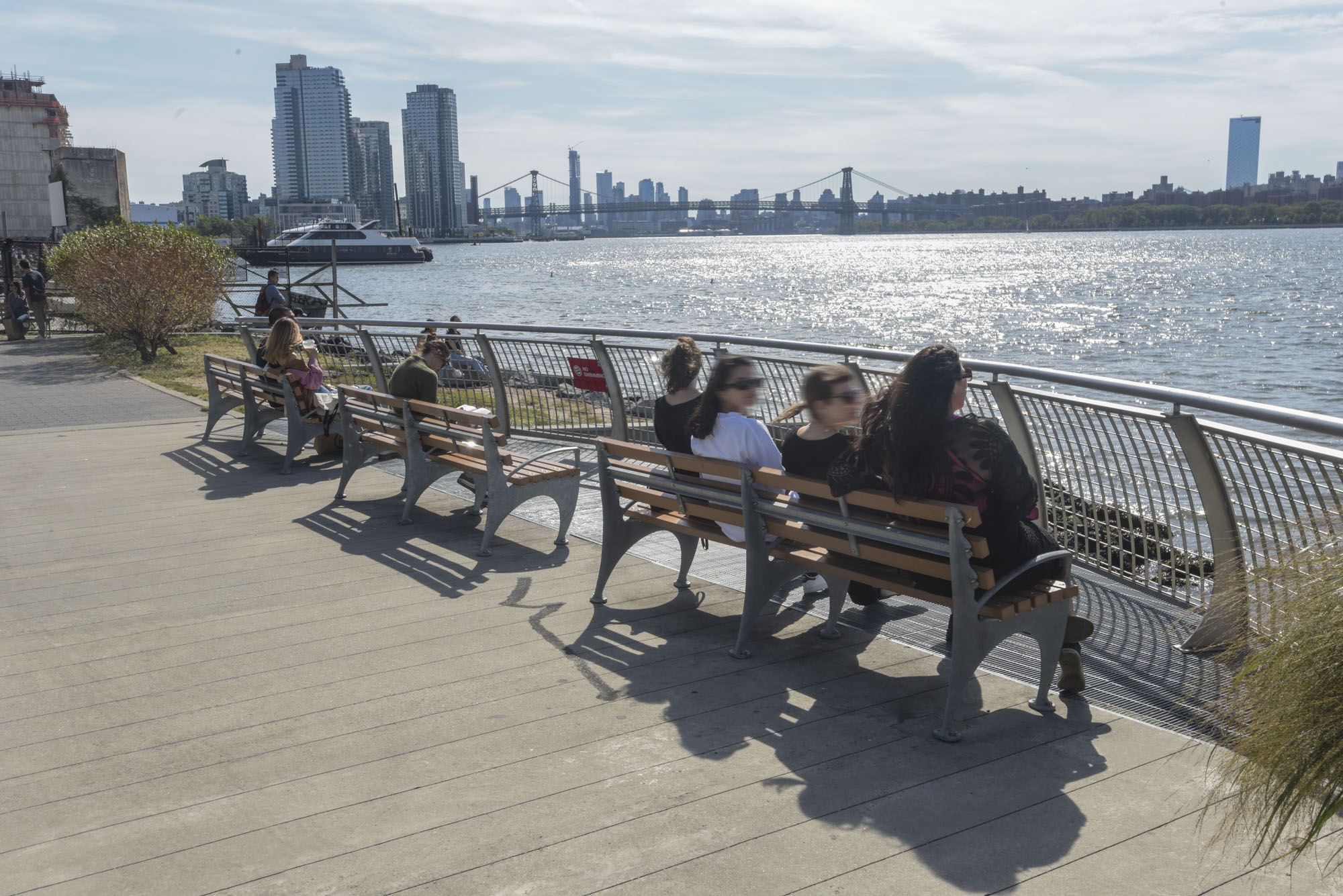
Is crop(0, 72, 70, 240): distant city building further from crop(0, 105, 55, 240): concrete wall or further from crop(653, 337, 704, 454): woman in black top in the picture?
crop(653, 337, 704, 454): woman in black top

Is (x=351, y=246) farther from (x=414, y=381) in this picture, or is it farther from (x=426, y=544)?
(x=426, y=544)

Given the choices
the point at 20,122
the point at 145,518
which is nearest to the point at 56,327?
the point at 145,518

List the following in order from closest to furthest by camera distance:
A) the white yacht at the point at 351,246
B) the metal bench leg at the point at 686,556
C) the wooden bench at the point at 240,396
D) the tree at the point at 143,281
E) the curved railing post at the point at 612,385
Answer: the metal bench leg at the point at 686,556, the curved railing post at the point at 612,385, the wooden bench at the point at 240,396, the tree at the point at 143,281, the white yacht at the point at 351,246

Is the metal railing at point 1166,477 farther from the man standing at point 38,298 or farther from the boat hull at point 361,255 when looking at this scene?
the boat hull at point 361,255

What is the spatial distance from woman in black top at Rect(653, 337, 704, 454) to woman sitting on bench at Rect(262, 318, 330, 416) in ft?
14.8

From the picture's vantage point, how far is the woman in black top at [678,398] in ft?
19.5

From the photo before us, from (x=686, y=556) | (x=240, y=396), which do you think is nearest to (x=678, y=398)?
(x=686, y=556)

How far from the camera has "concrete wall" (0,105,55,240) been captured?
86875 mm

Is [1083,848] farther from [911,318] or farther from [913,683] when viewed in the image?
[911,318]

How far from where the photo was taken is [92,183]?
221 feet

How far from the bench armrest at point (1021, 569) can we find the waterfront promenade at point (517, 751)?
1.56ft

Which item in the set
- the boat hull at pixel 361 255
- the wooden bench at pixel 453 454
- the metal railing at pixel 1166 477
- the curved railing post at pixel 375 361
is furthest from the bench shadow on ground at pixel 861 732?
the boat hull at pixel 361 255

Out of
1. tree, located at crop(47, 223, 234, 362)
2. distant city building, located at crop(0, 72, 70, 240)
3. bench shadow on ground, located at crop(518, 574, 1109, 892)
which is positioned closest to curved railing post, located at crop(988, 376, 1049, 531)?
bench shadow on ground, located at crop(518, 574, 1109, 892)

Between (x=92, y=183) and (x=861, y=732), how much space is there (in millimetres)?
73773
